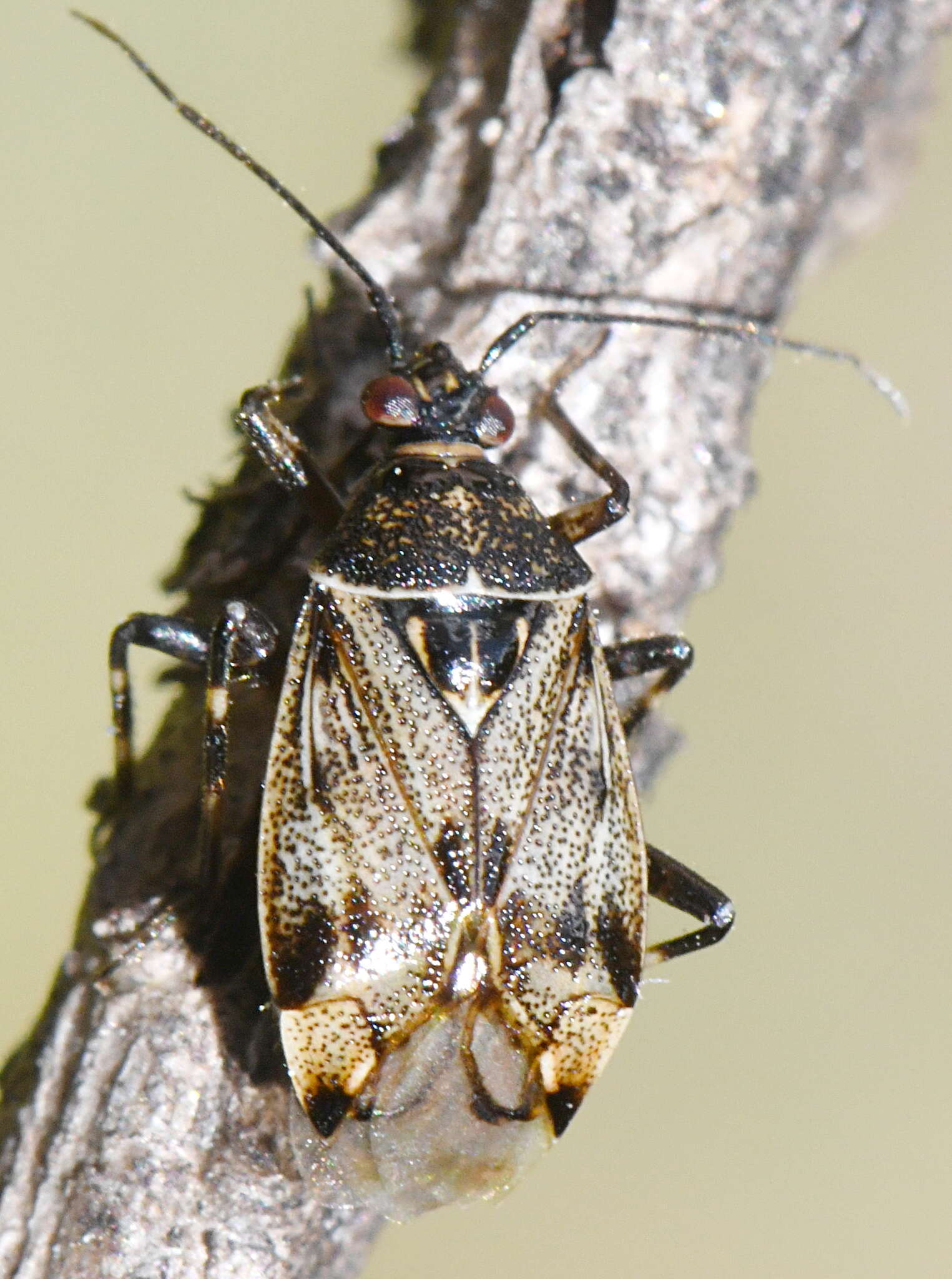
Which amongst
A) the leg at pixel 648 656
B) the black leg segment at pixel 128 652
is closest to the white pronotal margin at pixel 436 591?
the leg at pixel 648 656

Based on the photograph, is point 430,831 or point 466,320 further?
point 466,320

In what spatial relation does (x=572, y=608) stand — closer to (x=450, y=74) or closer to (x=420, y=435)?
(x=420, y=435)

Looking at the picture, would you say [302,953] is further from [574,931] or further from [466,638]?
[466,638]

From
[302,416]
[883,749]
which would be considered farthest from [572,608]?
[883,749]

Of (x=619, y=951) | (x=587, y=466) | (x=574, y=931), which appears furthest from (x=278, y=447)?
(x=619, y=951)

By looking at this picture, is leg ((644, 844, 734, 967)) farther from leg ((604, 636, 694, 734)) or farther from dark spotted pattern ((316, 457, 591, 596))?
dark spotted pattern ((316, 457, 591, 596))

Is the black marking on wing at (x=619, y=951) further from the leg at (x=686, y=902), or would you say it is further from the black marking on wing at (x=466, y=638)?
the black marking on wing at (x=466, y=638)
